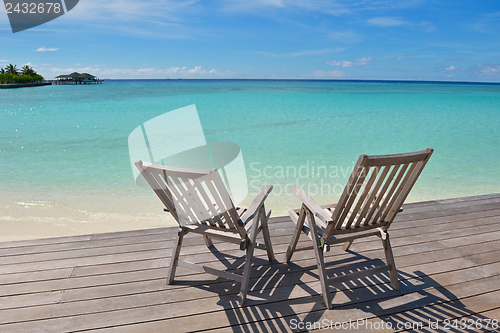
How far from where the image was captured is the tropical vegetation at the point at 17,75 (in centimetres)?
4957

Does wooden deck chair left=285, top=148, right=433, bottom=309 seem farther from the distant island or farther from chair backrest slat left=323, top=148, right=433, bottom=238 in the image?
the distant island

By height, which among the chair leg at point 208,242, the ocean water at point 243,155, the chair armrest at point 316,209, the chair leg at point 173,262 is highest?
the chair armrest at point 316,209

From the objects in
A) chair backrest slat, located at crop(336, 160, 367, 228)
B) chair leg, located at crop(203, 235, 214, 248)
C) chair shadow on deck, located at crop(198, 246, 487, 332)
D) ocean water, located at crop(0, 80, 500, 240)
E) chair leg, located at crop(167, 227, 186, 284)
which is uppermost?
chair backrest slat, located at crop(336, 160, 367, 228)

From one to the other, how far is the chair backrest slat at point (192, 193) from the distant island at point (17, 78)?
59.0 m

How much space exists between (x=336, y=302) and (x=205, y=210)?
108 cm

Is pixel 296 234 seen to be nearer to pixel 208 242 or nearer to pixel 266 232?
pixel 266 232

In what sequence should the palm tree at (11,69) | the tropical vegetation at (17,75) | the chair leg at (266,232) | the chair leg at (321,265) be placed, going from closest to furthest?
the chair leg at (321,265) < the chair leg at (266,232) < the tropical vegetation at (17,75) < the palm tree at (11,69)

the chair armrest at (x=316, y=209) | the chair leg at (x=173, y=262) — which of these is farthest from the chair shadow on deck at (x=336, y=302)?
the chair armrest at (x=316, y=209)

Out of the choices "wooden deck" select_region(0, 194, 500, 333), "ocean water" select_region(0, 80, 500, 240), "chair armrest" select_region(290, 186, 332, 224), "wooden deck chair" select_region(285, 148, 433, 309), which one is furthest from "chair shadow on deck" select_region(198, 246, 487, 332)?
"ocean water" select_region(0, 80, 500, 240)

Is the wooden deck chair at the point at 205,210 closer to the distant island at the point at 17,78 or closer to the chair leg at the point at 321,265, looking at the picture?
the chair leg at the point at 321,265

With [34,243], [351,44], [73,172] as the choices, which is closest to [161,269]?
[34,243]

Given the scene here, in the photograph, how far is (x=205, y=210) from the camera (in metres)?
2.04

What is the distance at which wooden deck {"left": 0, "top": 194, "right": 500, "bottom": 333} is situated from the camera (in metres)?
1.90

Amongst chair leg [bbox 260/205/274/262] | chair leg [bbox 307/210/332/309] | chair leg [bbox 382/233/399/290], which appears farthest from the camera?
chair leg [bbox 260/205/274/262]
